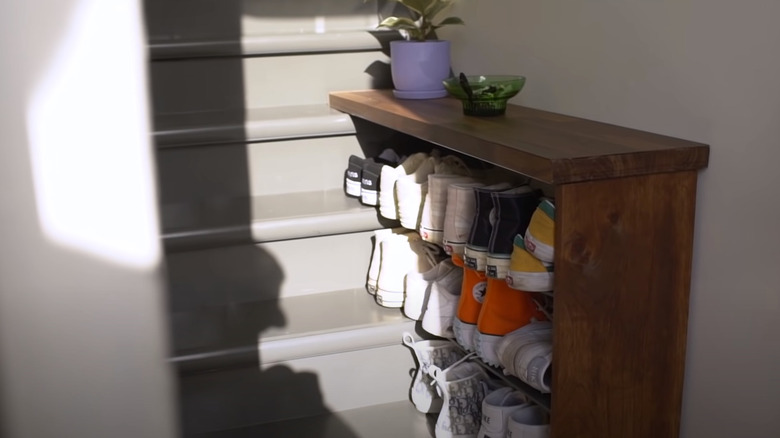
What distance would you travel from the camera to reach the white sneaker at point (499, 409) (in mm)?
1476

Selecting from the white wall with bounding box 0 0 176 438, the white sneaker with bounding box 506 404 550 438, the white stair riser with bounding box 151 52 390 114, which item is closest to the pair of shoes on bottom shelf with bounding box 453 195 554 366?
the white sneaker with bounding box 506 404 550 438

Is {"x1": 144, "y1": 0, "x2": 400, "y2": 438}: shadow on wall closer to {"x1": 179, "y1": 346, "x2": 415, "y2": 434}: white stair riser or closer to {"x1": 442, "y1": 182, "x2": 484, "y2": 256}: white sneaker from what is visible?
{"x1": 179, "y1": 346, "x2": 415, "y2": 434}: white stair riser

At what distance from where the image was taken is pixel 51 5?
310 millimetres

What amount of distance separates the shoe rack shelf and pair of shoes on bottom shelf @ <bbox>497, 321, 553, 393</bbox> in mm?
49

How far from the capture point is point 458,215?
1527mm

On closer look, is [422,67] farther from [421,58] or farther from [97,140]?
[97,140]

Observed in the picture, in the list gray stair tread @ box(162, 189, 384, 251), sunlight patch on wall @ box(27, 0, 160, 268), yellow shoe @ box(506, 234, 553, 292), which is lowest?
gray stair tread @ box(162, 189, 384, 251)

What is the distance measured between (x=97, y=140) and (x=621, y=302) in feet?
3.36

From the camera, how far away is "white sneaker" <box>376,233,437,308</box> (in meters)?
1.85

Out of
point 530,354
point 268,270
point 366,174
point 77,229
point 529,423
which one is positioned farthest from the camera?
point 268,270

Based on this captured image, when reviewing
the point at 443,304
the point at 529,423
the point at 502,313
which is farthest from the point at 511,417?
the point at 443,304

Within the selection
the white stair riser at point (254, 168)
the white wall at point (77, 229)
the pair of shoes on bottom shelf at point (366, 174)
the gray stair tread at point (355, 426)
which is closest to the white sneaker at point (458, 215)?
the pair of shoes on bottom shelf at point (366, 174)

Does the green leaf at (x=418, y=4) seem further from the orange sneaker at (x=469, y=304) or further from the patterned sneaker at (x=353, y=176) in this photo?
the orange sneaker at (x=469, y=304)

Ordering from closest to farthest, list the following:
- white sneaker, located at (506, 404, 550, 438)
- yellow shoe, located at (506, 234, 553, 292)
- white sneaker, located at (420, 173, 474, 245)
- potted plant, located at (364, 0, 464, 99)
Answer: yellow shoe, located at (506, 234, 553, 292) < white sneaker, located at (506, 404, 550, 438) < white sneaker, located at (420, 173, 474, 245) < potted plant, located at (364, 0, 464, 99)
